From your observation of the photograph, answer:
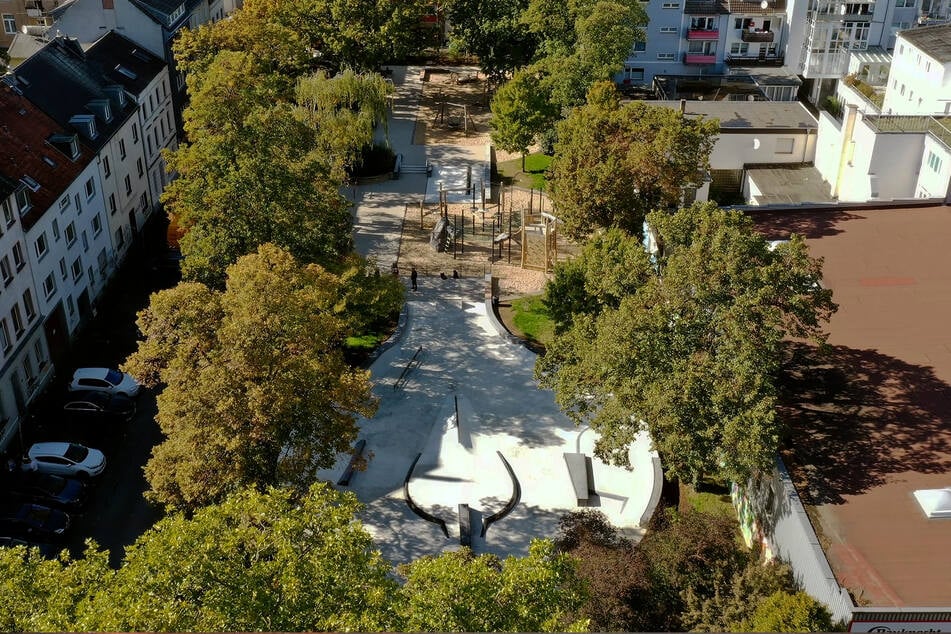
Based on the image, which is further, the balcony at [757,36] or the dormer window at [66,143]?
the balcony at [757,36]

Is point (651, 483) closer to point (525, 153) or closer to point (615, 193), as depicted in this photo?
point (615, 193)

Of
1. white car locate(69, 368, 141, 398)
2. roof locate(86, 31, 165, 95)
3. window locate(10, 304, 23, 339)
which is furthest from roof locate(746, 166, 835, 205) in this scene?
window locate(10, 304, 23, 339)

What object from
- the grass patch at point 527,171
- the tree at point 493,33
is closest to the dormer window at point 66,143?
the grass patch at point 527,171

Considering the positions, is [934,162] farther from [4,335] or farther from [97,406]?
[4,335]

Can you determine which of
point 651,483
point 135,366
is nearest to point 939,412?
point 651,483

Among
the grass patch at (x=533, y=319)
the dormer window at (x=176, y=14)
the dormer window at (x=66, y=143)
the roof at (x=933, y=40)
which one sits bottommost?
the grass patch at (x=533, y=319)

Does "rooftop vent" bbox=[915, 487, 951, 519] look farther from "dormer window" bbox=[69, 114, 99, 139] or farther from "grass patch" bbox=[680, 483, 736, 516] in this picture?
"dormer window" bbox=[69, 114, 99, 139]

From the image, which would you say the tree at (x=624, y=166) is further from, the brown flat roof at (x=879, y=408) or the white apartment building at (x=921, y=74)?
the white apartment building at (x=921, y=74)
